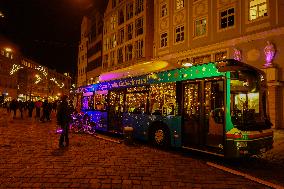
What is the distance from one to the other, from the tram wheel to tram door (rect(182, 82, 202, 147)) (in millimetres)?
988

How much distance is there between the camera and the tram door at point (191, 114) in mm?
10414

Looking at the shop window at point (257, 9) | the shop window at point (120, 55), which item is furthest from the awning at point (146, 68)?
the shop window at point (120, 55)

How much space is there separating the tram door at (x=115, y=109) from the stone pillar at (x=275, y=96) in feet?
34.9

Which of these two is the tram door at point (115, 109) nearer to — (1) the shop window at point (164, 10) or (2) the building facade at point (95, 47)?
(1) the shop window at point (164, 10)

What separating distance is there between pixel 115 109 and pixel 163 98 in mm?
4230

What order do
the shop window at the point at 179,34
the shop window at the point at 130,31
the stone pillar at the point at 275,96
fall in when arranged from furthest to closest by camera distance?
1. the shop window at the point at 130,31
2. the shop window at the point at 179,34
3. the stone pillar at the point at 275,96

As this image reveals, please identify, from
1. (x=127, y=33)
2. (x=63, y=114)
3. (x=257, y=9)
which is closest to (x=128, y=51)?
(x=127, y=33)

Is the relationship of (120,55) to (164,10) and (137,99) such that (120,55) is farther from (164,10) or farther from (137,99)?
(137,99)

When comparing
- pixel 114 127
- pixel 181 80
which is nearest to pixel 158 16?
pixel 114 127

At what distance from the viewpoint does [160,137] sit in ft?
39.9

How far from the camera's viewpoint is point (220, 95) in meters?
9.48

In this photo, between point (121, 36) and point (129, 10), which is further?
point (121, 36)

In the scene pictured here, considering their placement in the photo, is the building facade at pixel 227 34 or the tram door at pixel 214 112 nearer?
the tram door at pixel 214 112

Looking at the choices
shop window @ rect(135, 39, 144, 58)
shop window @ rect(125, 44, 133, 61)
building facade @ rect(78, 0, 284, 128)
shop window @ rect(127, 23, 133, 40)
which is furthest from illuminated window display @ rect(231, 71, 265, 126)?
shop window @ rect(127, 23, 133, 40)
